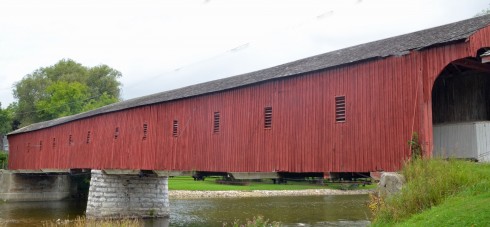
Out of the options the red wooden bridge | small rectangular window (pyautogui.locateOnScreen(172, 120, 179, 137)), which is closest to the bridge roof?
the red wooden bridge

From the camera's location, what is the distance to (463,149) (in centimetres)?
1181

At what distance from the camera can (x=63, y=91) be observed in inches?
2041

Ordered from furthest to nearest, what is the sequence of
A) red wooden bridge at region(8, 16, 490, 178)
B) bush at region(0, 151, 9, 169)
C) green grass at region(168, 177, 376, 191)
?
green grass at region(168, 177, 376, 191), bush at region(0, 151, 9, 169), red wooden bridge at region(8, 16, 490, 178)

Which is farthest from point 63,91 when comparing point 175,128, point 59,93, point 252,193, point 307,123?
point 307,123

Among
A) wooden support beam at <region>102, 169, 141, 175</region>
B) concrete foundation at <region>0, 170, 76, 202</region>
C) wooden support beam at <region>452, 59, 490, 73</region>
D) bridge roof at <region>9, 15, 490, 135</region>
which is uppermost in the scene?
bridge roof at <region>9, 15, 490, 135</region>

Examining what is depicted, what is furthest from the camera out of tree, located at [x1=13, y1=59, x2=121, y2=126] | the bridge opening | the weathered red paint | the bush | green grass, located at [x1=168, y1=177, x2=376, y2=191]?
tree, located at [x1=13, y1=59, x2=121, y2=126]

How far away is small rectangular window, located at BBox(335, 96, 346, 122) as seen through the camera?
12812 mm

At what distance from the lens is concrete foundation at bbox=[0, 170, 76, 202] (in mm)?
32031

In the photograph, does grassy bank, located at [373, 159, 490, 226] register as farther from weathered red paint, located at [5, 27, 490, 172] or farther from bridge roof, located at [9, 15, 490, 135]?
bridge roof, located at [9, 15, 490, 135]

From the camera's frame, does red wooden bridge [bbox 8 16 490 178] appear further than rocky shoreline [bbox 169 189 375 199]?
No

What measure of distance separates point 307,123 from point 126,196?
12.3m

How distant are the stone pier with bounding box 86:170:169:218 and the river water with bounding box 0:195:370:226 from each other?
1.03 metres

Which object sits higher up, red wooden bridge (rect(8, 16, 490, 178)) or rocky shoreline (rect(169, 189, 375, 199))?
red wooden bridge (rect(8, 16, 490, 178))

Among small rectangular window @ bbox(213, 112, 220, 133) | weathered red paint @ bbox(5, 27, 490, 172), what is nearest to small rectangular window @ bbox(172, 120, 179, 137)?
weathered red paint @ bbox(5, 27, 490, 172)
